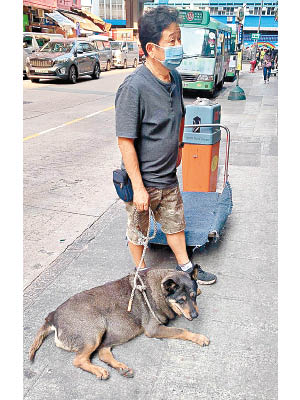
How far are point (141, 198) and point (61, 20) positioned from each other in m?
34.5

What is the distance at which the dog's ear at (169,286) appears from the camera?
2.91 meters

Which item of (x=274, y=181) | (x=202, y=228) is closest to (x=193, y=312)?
(x=202, y=228)

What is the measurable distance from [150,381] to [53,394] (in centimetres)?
60

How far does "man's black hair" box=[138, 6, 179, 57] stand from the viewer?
9.30 feet

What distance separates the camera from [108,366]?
2789 mm

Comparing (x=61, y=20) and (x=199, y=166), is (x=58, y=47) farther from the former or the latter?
(x=199, y=166)

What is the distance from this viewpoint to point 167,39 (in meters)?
2.91

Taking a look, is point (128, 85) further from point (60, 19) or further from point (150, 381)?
point (60, 19)

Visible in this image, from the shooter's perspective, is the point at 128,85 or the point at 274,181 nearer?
the point at 128,85

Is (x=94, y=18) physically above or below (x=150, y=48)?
above

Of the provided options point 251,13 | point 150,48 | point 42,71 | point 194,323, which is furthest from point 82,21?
point 194,323

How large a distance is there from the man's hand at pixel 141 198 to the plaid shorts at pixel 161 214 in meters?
0.14

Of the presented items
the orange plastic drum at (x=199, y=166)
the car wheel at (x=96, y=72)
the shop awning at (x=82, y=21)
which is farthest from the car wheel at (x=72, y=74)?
the shop awning at (x=82, y=21)

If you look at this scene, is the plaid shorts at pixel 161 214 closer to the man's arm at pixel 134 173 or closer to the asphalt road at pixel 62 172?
the man's arm at pixel 134 173
